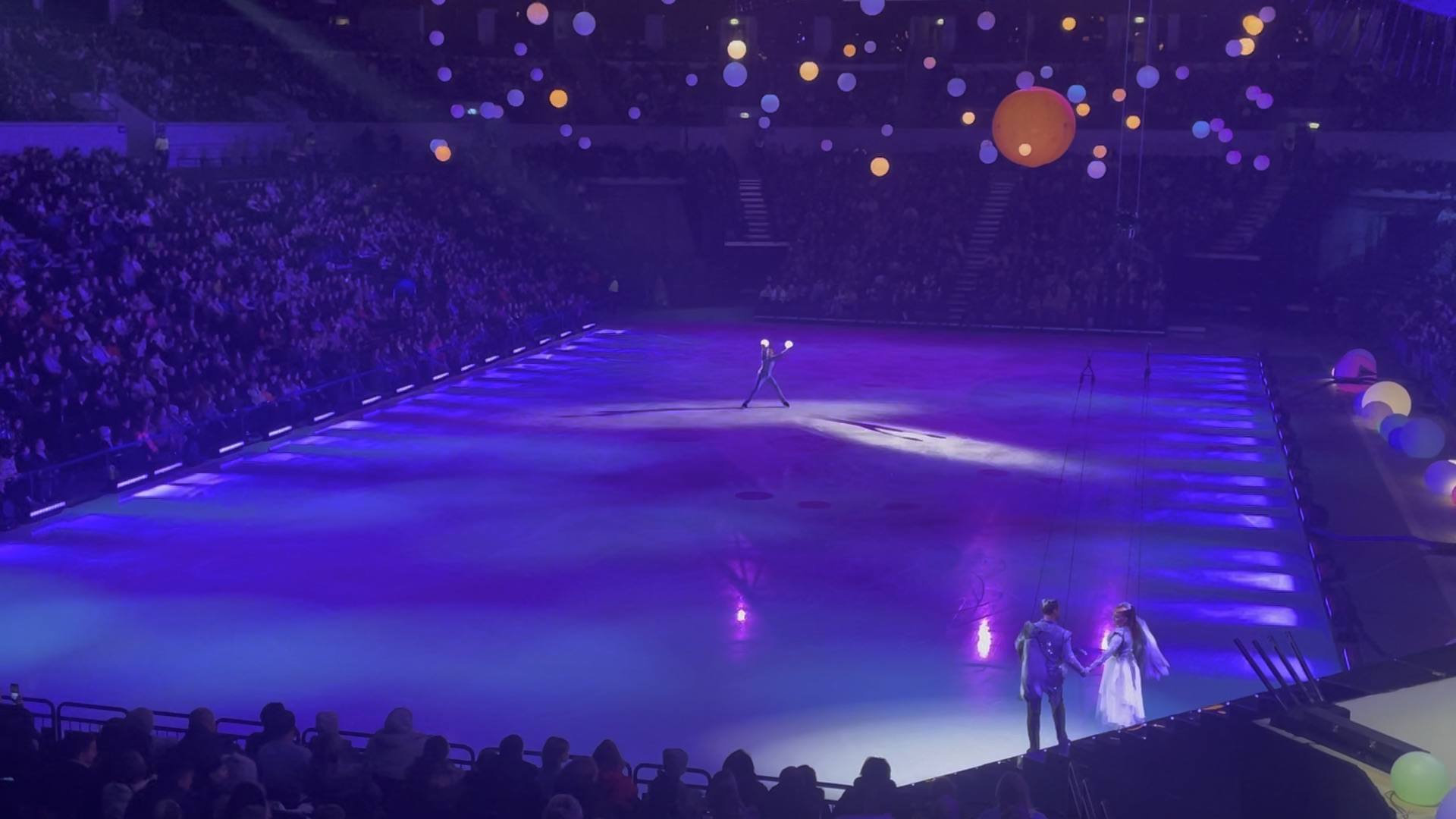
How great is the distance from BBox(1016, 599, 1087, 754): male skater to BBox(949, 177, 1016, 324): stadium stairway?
28.2 m

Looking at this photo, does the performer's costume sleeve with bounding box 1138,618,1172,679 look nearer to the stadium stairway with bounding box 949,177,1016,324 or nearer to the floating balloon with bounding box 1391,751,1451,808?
the floating balloon with bounding box 1391,751,1451,808

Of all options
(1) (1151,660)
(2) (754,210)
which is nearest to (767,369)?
(1) (1151,660)

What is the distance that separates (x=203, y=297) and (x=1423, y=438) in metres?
20.0

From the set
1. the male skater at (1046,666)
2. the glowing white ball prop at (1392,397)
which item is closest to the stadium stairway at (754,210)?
the glowing white ball prop at (1392,397)

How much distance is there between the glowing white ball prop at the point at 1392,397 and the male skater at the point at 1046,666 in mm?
14193

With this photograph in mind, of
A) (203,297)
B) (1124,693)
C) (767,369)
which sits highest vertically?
(203,297)

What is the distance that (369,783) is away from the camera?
767 cm

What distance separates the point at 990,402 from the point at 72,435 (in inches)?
606

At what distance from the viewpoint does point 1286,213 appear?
40969 mm

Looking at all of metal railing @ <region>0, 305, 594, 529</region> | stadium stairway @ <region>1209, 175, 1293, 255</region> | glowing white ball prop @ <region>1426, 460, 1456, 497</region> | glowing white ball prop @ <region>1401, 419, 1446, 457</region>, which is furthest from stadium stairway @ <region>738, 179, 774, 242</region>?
glowing white ball prop @ <region>1426, 460, 1456, 497</region>

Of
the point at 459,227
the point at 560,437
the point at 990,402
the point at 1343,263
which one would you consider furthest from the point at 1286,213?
the point at 560,437

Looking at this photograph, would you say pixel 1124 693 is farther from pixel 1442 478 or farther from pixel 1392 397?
pixel 1392 397

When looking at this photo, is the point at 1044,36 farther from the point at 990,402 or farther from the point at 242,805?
the point at 242,805

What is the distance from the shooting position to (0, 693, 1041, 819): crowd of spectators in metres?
7.15
